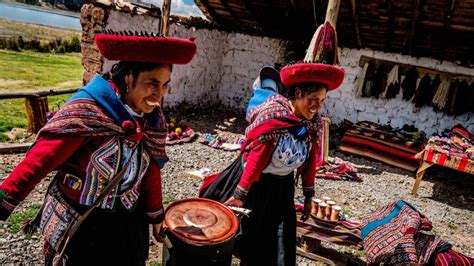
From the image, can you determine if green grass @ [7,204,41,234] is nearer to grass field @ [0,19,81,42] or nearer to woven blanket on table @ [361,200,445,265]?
woven blanket on table @ [361,200,445,265]

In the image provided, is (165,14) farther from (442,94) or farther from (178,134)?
(442,94)

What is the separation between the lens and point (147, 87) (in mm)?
1674

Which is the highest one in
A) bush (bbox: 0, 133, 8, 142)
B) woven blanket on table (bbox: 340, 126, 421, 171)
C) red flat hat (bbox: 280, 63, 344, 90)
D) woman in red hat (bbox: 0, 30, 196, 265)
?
red flat hat (bbox: 280, 63, 344, 90)

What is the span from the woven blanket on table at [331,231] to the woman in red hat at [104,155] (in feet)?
6.81

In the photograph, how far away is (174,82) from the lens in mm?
9000

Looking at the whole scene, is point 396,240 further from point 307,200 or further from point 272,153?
point 272,153

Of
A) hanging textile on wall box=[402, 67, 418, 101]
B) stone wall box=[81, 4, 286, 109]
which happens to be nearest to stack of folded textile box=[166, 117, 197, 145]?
stone wall box=[81, 4, 286, 109]

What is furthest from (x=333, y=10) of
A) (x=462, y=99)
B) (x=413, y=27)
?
(x=462, y=99)

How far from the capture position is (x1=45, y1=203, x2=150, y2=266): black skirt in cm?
172

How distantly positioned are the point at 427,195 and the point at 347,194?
1.80 metres

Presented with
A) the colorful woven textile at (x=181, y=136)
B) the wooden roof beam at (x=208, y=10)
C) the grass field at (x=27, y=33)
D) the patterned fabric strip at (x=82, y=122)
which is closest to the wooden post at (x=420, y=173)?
the colorful woven textile at (x=181, y=136)

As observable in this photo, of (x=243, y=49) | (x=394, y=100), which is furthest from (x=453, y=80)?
(x=243, y=49)

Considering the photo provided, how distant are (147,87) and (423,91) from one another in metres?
8.67

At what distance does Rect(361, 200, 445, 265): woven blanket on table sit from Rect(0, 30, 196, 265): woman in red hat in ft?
6.86
